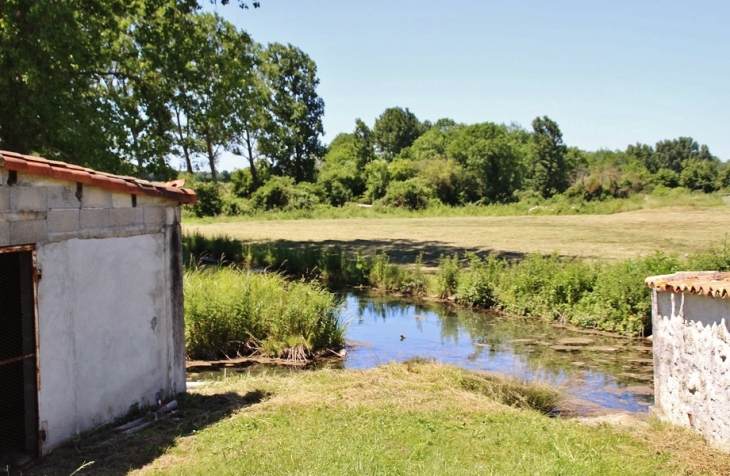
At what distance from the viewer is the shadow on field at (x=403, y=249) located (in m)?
30.1

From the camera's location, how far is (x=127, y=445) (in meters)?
7.20

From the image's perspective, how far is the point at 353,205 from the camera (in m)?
64.8

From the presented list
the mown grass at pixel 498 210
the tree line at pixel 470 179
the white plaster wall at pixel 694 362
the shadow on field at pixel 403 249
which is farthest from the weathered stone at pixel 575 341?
the tree line at pixel 470 179

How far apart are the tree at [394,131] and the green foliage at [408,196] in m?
42.0

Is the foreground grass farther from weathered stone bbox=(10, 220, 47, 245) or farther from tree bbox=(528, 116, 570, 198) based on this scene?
tree bbox=(528, 116, 570, 198)

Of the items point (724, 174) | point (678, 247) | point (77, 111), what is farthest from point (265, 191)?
point (724, 174)

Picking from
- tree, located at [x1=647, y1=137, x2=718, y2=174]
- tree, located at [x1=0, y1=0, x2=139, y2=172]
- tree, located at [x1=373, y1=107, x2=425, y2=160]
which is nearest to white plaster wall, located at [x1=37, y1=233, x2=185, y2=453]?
tree, located at [x1=0, y1=0, x2=139, y2=172]

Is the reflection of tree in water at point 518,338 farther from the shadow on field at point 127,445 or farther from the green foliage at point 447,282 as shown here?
the shadow on field at point 127,445

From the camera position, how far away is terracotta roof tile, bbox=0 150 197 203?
6797mm

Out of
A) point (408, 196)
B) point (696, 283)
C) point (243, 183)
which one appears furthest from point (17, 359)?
point (243, 183)

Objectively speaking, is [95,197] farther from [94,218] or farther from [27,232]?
[27,232]

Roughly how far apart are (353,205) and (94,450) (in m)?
58.0

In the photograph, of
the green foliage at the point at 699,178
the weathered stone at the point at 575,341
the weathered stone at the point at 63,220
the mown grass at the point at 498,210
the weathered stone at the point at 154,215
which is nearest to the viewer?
the weathered stone at the point at 63,220

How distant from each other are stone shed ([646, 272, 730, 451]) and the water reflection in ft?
7.43
